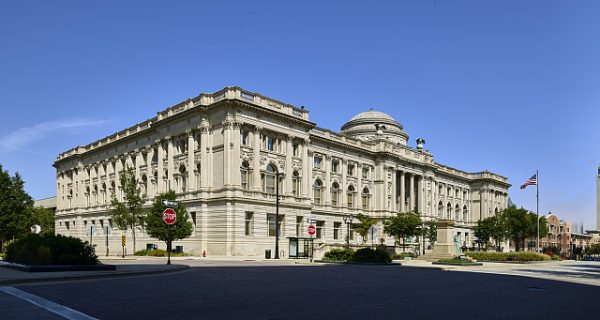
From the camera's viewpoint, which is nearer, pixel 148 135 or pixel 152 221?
pixel 152 221

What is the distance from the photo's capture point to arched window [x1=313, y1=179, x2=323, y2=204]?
68.6 m

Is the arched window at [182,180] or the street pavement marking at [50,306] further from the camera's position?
the arched window at [182,180]

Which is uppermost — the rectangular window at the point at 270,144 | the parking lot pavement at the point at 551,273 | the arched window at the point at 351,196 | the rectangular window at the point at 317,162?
the rectangular window at the point at 270,144

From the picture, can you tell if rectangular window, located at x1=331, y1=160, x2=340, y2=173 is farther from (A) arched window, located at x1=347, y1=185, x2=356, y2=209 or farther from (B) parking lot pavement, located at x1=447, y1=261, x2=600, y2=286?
(B) parking lot pavement, located at x1=447, y1=261, x2=600, y2=286

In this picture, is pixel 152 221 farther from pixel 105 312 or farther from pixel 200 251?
pixel 105 312

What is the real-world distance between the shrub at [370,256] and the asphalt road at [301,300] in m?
16.6

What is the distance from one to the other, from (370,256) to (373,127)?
56.5 m

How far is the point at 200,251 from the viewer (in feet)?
180

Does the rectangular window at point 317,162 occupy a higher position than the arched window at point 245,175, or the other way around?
the rectangular window at point 317,162

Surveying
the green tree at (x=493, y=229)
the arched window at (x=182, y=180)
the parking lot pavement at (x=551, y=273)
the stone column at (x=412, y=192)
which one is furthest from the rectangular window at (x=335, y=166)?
the parking lot pavement at (x=551, y=273)

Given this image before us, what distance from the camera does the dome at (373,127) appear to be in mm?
91438

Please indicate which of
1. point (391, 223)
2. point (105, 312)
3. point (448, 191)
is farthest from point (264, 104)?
point (448, 191)

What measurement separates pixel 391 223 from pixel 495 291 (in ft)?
168

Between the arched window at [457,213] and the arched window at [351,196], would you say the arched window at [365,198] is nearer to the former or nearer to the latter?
the arched window at [351,196]
